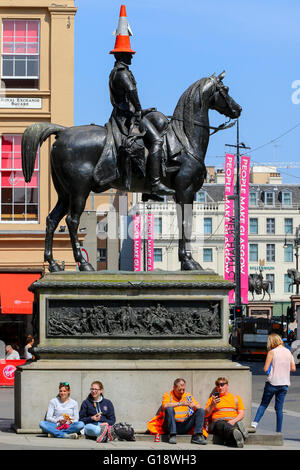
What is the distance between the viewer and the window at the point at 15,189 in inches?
1563

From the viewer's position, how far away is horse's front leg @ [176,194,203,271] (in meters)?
17.1

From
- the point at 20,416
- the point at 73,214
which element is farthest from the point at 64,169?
the point at 20,416

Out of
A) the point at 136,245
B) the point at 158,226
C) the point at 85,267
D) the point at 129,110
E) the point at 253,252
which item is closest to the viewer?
the point at 85,267

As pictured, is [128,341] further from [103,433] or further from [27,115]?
[27,115]

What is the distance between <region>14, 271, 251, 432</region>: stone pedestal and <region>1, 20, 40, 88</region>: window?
2513 centimetres

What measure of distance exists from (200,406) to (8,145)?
25433 millimetres

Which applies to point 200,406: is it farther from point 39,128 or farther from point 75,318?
point 39,128

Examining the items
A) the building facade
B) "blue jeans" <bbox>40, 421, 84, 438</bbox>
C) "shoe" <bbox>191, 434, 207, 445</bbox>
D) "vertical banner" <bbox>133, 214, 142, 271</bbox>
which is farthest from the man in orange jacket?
"vertical banner" <bbox>133, 214, 142, 271</bbox>

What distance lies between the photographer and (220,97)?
17656mm

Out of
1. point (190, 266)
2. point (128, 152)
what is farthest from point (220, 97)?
point (190, 266)

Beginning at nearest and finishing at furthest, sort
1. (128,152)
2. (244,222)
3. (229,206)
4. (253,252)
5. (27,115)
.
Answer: (128,152), (27,115), (244,222), (229,206), (253,252)

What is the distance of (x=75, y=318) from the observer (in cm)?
1619

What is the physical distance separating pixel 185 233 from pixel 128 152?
5.09 ft
